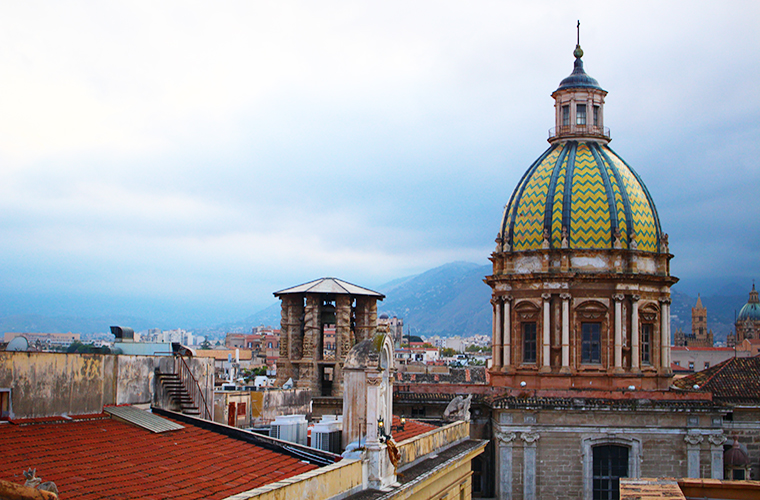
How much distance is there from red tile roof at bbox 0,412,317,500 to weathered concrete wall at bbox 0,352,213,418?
1.31 feet

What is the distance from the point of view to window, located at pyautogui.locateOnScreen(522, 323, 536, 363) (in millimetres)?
42469

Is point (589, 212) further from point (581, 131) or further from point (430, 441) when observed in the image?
point (430, 441)

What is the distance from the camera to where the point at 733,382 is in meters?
45.6

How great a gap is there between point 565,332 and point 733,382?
11577mm

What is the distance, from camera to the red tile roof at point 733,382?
143 ft

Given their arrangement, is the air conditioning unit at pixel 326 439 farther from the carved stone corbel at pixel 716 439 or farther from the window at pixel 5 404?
the carved stone corbel at pixel 716 439

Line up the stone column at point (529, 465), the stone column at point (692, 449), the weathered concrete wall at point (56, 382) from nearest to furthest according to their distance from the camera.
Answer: the weathered concrete wall at point (56, 382)
the stone column at point (692, 449)
the stone column at point (529, 465)

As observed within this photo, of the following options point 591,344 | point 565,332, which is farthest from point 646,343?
point 565,332

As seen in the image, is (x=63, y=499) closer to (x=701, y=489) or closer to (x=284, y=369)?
(x=701, y=489)

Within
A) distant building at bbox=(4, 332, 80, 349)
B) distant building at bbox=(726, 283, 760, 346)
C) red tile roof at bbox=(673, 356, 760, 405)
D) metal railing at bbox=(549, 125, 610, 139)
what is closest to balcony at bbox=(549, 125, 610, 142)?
metal railing at bbox=(549, 125, 610, 139)

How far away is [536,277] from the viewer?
41.8m

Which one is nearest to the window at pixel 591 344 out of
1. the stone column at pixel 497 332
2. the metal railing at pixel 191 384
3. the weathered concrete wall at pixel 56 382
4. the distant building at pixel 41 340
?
the stone column at pixel 497 332

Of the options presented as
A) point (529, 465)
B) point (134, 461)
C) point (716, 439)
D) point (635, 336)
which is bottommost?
point (529, 465)

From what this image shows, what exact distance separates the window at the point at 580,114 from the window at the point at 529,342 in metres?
11.7
